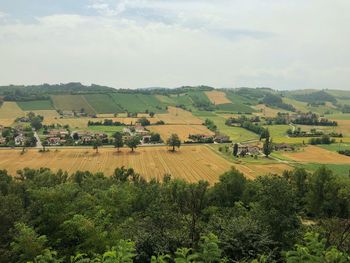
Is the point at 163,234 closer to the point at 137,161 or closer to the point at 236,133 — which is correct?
the point at 137,161

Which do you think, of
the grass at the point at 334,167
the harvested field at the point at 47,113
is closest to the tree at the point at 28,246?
the grass at the point at 334,167

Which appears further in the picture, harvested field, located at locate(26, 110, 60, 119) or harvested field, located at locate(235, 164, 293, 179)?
harvested field, located at locate(26, 110, 60, 119)

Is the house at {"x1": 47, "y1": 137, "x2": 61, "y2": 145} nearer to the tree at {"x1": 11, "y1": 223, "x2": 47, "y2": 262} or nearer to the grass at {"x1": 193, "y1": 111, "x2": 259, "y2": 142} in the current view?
the grass at {"x1": 193, "y1": 111, "x2": 259, "y2": 142}

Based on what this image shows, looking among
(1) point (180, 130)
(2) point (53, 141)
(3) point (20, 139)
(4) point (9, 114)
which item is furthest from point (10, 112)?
(1) point (180, 130)

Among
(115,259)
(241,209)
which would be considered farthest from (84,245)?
(241,209)

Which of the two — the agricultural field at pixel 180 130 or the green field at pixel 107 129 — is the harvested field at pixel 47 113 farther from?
the agricultural field at pixel 180 130

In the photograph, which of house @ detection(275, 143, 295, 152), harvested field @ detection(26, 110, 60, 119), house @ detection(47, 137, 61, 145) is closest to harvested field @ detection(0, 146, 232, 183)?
house @ detection(47, 137, 61, 145)

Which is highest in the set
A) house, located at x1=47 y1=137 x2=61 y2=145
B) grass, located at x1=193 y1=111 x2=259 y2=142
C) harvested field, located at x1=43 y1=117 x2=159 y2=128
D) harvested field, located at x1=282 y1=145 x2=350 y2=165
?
harvested field, located at x1=43 y1=117 x2=159 y2=128
